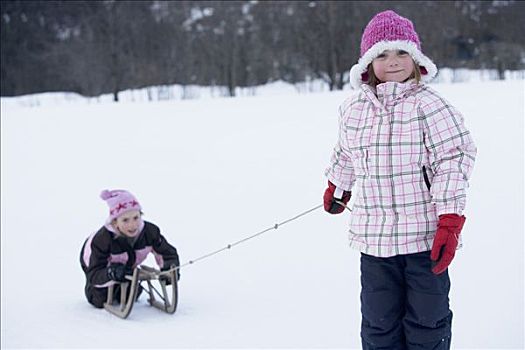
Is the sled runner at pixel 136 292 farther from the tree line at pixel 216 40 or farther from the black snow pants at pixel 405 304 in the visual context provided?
the tree line at pixel 216 40

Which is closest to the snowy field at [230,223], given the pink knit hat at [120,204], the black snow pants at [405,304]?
the pink knit hat at [120,204]

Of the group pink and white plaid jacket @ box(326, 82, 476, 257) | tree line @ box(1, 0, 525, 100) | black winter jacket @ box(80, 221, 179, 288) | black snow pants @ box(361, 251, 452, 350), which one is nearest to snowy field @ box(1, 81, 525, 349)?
black winter jacket @ box(80, 221, 179, 288)

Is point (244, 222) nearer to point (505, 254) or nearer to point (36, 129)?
point (505, 254)

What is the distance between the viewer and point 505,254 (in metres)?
3.58

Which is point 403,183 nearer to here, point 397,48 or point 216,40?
point 397,48

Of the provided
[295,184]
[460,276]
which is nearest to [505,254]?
[460,276]

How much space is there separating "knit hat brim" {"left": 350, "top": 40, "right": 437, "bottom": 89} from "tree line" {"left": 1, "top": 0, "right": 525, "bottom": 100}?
12.7m

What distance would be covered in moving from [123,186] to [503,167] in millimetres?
3544

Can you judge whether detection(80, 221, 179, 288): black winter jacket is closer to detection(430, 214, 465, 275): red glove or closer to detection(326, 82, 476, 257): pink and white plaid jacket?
detection(326, 82, 476, 257): pink and white plaid jacket

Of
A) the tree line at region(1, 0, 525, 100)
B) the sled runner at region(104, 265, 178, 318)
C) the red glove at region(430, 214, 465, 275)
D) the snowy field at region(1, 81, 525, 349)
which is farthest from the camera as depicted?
the tree line at region(1, 0, 525, 100)

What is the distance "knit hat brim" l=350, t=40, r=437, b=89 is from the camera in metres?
1.84

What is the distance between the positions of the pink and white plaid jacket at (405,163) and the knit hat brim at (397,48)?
62 millimetres

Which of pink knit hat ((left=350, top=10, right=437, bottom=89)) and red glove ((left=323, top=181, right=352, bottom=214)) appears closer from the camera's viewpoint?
pink knit hat ((left=350, top=10, right=437, bottom=89))

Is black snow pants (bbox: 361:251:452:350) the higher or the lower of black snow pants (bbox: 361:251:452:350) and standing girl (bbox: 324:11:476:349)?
the lower
